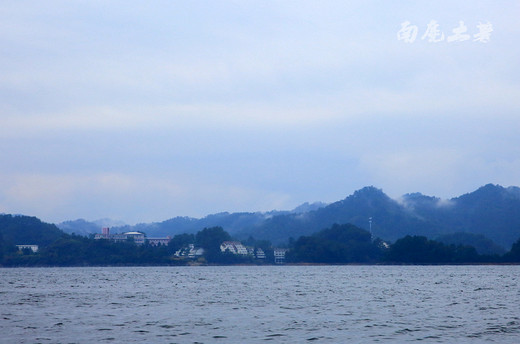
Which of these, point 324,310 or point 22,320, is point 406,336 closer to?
point 324,310

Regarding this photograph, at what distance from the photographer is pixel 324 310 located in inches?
2336

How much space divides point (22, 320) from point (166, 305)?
16.9 m

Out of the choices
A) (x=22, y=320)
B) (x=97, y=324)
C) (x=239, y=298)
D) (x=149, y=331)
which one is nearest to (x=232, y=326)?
(x=149, y=331)

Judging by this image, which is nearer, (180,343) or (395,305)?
(180,343)

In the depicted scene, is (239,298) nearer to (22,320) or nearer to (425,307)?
(425,307)

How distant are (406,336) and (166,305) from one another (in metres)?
29.7

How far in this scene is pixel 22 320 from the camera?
51.3 metres

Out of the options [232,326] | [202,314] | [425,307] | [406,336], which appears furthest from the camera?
[425,307]

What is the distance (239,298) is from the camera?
75.7 meters

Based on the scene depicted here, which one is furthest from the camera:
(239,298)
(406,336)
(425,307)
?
(239,298)

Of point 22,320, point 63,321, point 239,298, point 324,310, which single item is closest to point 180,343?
point 63,321

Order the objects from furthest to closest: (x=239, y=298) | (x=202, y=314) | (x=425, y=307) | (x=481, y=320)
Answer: (x=239, y=298)
(x=425, y=307)
(x=202, y=314)
(x=481, y=320)

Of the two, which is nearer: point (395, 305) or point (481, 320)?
point (481, 320)

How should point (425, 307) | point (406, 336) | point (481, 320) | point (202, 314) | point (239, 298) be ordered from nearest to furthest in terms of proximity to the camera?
point (406, 336) < point (481, 320) < point (202, 314) < point (425, 307) < point (239, 298)
